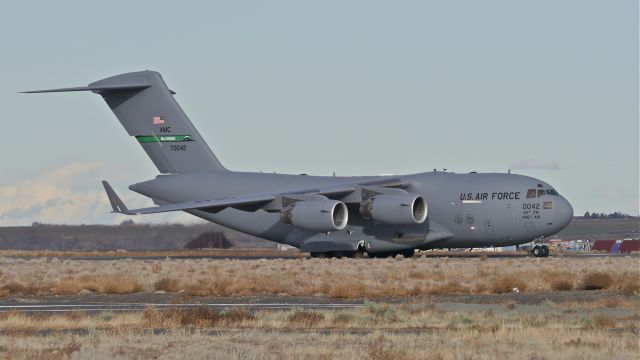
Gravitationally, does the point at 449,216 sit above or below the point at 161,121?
below

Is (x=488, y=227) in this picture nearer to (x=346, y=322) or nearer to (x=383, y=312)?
(x=383, y=312)

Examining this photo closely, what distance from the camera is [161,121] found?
5288 centimetres

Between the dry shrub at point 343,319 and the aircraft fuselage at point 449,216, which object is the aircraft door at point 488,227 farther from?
the dry shrub at point 343,319

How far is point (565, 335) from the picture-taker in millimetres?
16438

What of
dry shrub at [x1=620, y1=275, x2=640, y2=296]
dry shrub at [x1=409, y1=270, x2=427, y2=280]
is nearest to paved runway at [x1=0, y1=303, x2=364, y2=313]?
dry shrub at [x1=620, y1=275, x2=640, y2=296]

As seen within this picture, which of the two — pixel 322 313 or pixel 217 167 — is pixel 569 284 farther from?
pixel 217 167

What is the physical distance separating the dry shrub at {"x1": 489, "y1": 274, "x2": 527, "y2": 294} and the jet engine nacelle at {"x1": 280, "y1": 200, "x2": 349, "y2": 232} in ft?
53.0

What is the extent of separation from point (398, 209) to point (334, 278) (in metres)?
12.6

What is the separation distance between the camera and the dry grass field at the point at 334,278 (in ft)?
94.1

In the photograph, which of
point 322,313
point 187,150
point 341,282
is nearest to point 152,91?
point 187,150

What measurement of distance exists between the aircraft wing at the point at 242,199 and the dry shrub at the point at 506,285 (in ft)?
60.1

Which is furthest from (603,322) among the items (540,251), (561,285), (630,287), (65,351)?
(540,251)

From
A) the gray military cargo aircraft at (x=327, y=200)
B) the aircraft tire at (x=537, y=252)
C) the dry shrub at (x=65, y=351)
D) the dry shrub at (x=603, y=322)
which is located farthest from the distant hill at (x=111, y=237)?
the dry shrub at (x=65, y=351)

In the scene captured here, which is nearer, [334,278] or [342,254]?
[334,278]
